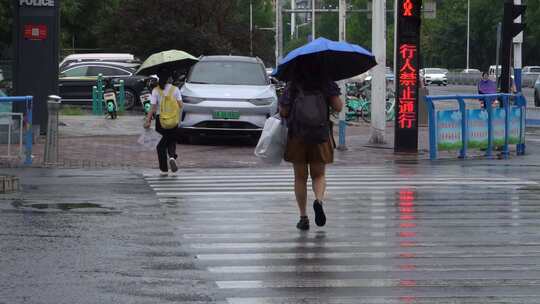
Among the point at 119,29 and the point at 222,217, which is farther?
the point at 119,29

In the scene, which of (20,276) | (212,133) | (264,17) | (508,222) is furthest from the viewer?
(264,17)

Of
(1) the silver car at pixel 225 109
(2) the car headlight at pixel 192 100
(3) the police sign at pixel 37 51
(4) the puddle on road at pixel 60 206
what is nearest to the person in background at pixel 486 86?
(1) the silver car at pixel 225 109

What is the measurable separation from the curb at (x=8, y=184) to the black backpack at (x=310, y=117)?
4504mm

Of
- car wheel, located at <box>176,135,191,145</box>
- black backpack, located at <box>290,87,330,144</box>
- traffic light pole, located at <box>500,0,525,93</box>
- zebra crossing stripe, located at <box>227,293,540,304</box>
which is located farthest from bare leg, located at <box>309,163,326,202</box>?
traffic light pole, located at <box>500,0,525,93</box>

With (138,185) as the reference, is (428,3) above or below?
above

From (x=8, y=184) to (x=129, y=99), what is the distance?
74.6ft

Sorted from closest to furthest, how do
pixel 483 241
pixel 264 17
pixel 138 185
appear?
pixel 483 241, pixel 138 185, pixel 264 17

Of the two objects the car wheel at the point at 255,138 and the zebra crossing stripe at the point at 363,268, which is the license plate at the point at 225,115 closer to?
the car wheel at the point at 255,138

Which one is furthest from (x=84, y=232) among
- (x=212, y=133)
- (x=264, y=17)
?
(x=264, y=17)

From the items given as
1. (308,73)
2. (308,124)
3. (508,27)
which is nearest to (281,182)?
(308,73)

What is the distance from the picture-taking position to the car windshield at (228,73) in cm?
2306

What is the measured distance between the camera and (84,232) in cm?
1027

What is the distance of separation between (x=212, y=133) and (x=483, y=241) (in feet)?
40.1

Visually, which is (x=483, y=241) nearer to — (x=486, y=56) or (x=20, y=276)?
(x=20, y=276)
